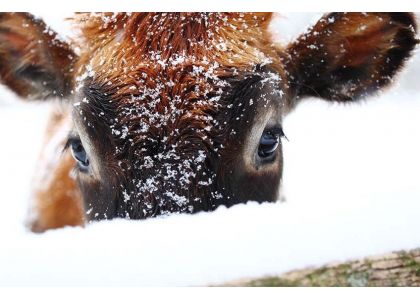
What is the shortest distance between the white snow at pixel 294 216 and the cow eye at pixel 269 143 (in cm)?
12

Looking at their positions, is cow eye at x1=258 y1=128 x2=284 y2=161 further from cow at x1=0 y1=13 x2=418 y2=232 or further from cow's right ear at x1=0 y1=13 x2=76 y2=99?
cow's right ear at x1=0 y1=13 x2=76 y2=99

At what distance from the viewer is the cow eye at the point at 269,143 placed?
2574 millimetres

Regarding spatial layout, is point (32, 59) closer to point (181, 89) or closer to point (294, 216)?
point (181, 89)

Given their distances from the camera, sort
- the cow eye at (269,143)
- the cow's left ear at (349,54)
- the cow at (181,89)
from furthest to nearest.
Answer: the cow's left ear at (349,54) → the cow eye at (269,143) → the cow at (181,89)

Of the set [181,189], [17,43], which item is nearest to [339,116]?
[181,189]

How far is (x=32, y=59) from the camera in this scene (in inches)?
108

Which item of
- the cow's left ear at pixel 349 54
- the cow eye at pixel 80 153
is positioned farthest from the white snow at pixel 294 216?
the cow eye at pixel 80 153

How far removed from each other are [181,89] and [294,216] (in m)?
0.87

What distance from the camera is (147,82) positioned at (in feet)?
7.89

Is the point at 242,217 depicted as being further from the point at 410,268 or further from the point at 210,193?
the point at 410,268

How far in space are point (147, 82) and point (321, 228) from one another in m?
1.11

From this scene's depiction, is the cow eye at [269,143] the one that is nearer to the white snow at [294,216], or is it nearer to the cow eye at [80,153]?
the white snow at [294,216]

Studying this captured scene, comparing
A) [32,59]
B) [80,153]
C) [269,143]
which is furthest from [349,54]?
[32,59]

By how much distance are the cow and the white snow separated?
93mm
